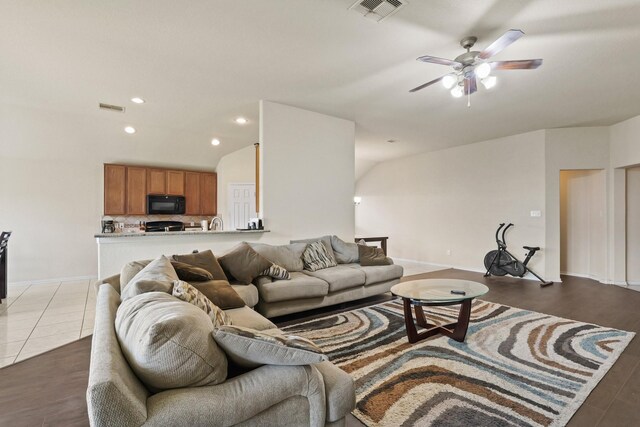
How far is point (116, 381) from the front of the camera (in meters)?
0.90

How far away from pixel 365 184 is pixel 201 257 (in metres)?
7.04

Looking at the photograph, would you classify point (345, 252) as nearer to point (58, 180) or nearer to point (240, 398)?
point (240, 398)

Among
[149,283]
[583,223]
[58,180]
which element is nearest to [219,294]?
[149,283]

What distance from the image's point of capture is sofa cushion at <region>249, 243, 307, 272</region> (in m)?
3.97

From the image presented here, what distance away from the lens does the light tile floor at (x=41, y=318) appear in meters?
2.88

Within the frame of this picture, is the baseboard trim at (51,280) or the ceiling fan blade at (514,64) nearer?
the ceiling fan blade at (514,64)

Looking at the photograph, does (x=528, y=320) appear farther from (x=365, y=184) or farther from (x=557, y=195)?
(x=365, y=184)

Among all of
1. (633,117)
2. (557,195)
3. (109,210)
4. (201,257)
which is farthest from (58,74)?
(633,117)

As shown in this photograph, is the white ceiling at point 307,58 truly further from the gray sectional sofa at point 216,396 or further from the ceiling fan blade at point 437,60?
the gray sectional sofa at point 216,396

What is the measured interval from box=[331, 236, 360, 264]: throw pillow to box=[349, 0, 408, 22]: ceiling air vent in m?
3.09

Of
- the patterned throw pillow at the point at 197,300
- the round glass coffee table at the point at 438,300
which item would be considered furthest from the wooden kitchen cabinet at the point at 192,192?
the patterned throw pillow at the point at 197,300

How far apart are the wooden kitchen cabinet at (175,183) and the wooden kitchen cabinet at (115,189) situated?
2.74ft

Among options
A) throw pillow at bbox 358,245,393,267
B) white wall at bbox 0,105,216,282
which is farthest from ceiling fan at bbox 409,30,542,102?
white wall at bbox 0,105,216,282

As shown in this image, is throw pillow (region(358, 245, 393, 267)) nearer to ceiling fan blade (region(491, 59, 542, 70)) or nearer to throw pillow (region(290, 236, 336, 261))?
throw pillow (region(290, 236, 336, 261))
